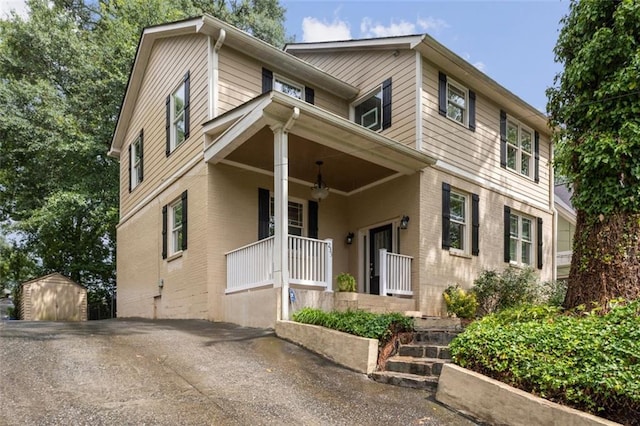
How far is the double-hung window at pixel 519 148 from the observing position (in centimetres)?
1366

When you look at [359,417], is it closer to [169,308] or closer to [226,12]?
[169,308]

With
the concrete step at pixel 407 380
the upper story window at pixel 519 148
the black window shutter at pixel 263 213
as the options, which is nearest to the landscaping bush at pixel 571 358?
the concrete step at pixel 407 380

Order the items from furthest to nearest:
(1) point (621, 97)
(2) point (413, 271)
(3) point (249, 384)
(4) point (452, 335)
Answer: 1. (2) point (413, 271)
2. (4) point (452, 335)
3. (1) point (621, 97)
4. (3) point (249, 384)

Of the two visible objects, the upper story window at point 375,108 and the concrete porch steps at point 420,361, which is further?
the upper story window at point 375,108

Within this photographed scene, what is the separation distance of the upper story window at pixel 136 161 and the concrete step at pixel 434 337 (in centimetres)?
1077

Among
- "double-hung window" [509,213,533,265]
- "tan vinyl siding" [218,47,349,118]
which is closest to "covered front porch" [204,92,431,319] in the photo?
"tan vinyl siding" [218,47,349,118]

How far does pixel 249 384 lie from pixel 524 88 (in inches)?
467

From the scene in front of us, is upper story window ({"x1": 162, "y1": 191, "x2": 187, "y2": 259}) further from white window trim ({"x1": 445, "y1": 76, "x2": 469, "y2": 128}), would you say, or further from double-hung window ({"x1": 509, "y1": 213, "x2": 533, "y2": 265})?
double-hung window ({"x1": 509, "y1": 213, "x2": 533, "y2": 265})

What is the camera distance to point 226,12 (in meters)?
26.3

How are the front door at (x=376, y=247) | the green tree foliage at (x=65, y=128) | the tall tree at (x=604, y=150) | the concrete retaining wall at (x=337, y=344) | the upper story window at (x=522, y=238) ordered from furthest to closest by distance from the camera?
the green tree foliage at (x=65, y=128)
the upper story window at (x=522, y=238)
the front door at (x=376, y=247)
the concrete retaining wall at (x=337, y=344)
the tall tree at (x=604, y=150)

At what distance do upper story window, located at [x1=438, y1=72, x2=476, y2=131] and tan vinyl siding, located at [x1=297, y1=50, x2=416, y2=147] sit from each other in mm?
870

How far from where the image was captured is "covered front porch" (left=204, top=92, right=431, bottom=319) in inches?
319

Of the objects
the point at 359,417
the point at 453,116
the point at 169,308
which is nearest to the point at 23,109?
the point at 169,308

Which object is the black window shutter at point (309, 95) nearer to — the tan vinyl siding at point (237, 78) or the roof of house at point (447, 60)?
the tan vinyl siding at point (237, 78)
